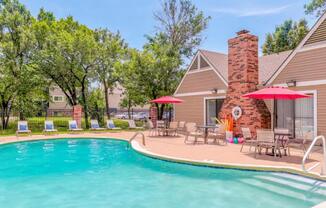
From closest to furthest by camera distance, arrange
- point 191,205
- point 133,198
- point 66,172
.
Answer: point 191,205
point 133,198
point 66,172

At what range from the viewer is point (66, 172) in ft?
31.5

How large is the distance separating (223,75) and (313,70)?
20.2ft

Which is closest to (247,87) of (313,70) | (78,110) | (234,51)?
(234,51)

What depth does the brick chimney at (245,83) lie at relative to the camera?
14.2 meters

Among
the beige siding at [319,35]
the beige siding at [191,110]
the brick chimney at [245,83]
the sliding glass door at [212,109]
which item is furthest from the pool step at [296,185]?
the beige siding at [191,110]

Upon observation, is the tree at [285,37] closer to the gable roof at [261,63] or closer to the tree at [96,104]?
the gable roof at [261,63]

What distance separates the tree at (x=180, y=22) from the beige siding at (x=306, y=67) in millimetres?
20053

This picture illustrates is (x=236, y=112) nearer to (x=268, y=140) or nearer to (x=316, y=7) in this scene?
(x=268, y=140)

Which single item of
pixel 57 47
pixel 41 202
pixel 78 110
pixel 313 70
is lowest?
pixel 41 202

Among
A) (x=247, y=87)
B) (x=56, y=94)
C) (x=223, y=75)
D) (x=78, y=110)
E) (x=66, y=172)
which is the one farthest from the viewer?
(x=56, y=94)

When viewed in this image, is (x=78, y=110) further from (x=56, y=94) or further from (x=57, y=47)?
(x=56, y=94)

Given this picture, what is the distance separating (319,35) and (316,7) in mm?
17490

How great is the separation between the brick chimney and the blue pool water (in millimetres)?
6216

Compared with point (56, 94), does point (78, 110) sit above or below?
below
